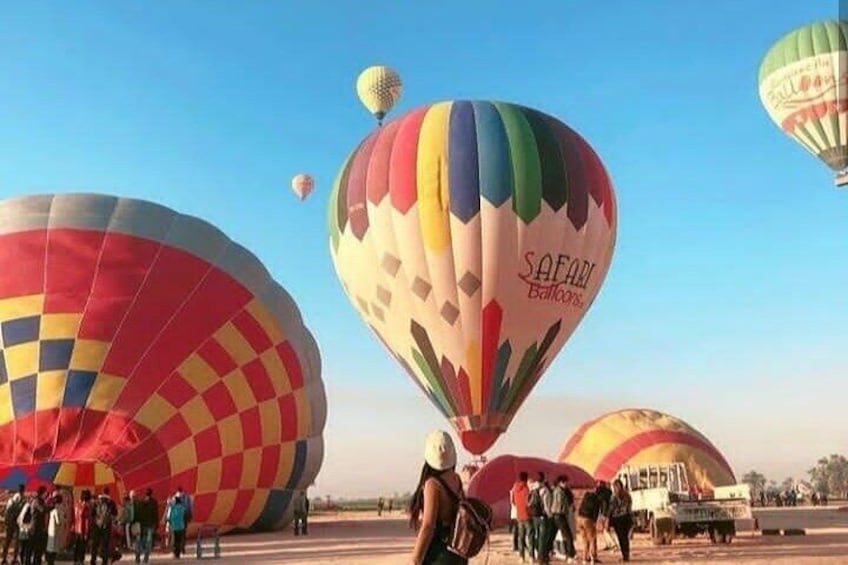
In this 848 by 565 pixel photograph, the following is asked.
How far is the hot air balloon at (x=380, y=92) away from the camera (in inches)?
1298

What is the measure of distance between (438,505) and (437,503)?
0.04ft

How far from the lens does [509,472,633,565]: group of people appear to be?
12016 millimetres

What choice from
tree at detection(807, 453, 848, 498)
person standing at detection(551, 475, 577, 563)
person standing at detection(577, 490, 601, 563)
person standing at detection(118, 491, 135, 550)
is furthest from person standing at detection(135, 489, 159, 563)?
tree at detection(807, 453, 848, 498)

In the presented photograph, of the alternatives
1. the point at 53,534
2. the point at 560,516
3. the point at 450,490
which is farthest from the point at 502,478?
the point at 450,490

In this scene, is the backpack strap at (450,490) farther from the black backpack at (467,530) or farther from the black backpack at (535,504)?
the black backpack at (535,504)

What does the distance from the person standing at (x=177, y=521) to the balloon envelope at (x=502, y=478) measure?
6.42 metres

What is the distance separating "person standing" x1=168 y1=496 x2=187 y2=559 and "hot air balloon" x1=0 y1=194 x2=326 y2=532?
7.06 ft

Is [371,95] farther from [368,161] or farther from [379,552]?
[379,552]

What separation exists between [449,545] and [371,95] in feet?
95.7

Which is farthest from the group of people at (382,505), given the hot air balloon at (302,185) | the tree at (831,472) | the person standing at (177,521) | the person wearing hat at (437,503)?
the tree at (831,472)

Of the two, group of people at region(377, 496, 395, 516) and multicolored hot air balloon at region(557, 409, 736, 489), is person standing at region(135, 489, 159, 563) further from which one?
group of people at region(377, 496, 395, 516)

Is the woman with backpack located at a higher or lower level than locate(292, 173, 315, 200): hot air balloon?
lower

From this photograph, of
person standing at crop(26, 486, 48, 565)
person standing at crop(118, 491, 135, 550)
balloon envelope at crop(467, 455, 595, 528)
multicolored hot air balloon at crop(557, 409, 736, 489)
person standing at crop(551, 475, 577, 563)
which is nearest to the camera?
person standing at crop(551, 475, 577, 563)

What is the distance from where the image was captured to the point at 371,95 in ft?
108
